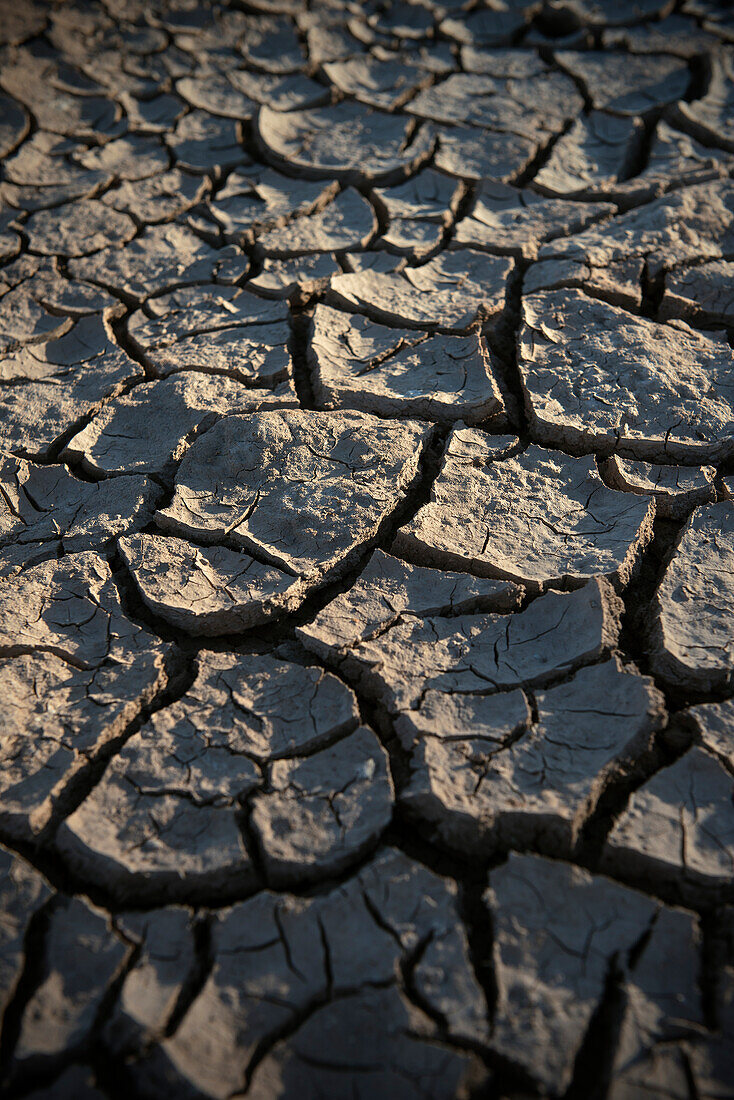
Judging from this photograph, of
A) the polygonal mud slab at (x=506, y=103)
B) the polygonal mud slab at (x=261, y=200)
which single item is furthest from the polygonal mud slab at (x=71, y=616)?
the polygonal mud slab at (x=506, y=103)

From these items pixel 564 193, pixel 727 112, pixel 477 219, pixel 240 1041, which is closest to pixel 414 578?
pixel 240 1041

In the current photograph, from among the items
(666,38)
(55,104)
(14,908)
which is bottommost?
(14,908)

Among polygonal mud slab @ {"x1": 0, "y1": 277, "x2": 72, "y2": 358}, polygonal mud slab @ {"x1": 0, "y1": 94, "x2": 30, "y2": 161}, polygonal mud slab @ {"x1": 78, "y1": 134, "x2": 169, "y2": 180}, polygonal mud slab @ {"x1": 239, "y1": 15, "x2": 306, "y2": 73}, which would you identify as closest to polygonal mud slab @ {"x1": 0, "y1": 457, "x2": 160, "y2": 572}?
polygonal mud slab @ {"x1": 0, "y1": 277, "x2": 72, "y2": 358}

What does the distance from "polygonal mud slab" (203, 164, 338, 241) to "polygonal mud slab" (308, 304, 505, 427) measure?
0.65m

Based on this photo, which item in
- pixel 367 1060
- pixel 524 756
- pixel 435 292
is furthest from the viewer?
pixel 435 292

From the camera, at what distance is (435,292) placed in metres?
2.31

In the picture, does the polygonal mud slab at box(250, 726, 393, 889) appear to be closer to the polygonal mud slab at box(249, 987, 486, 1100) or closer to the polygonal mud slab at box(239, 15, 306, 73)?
the polygonal mud slab at box(249, 987, 486, 1100)

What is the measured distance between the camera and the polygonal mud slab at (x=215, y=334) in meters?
2.14

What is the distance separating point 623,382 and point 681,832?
123cm

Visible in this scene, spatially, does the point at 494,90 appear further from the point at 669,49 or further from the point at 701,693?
the point at 701,693

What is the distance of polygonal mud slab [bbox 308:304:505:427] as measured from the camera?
1972 millimetres

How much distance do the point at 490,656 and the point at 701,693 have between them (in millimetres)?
425

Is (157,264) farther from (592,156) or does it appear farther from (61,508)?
(592,156)

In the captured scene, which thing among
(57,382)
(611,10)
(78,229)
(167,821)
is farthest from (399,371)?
(611,10)
